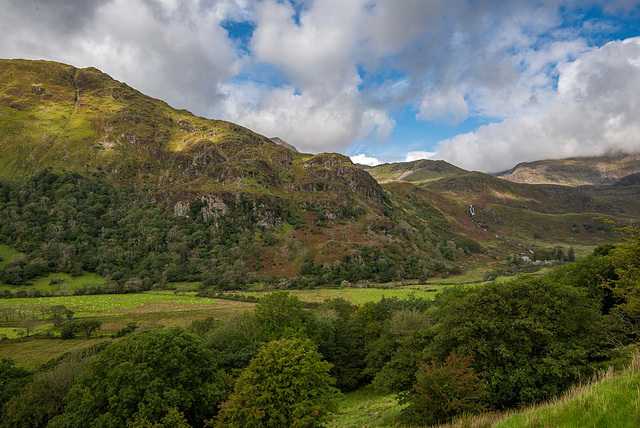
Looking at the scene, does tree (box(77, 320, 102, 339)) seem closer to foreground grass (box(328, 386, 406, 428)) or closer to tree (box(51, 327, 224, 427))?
tree (box(51, 327, 224, 427))

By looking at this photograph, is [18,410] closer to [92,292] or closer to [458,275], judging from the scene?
[92,292]

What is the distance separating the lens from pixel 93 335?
61312 millimetres

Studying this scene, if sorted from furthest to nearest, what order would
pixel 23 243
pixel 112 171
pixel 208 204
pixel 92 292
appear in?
pixel 112 171
pixel 208 204
pixel 23 243
pixel 92 292

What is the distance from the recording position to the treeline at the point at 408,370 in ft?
59.9

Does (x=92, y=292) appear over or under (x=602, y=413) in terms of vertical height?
under

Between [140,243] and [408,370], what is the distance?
15745cm

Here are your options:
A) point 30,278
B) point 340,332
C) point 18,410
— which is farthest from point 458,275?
point 30,278

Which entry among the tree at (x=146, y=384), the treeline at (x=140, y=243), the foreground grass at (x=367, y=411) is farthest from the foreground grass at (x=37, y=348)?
the treeline at (x=140, y=243)

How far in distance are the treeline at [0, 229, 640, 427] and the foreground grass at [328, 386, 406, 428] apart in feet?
6.26

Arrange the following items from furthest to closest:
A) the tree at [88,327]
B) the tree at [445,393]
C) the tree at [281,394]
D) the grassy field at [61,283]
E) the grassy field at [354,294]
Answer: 1. the grassy field at [61,283]
2. the grassy field at [354,294]
3. the tree at [88,327]
4. the tree at [281,394]
5. the tree at [445,393]

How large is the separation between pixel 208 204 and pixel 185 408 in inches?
6048

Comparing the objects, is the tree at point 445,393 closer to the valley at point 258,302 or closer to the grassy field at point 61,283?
the valley at point 258,302

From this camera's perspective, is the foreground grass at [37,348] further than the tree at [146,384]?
Yes

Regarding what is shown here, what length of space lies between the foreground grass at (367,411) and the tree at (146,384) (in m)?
12.3
